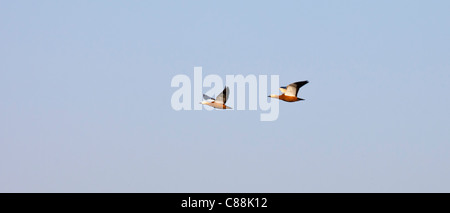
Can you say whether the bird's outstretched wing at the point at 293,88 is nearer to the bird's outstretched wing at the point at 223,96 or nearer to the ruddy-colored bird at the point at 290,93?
the ruddy-colored bird at the point at 290,93

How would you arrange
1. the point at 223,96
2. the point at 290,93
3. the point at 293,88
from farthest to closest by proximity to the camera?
the point at 290,93
the point at 293,88
the point at 223,96

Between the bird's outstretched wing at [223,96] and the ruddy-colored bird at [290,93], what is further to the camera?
the ruddy-colored bird at [290,93]

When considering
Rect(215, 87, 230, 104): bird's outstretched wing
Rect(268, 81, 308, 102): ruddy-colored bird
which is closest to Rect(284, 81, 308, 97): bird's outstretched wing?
Rect(268, 81, 308, 102): ruddy-colored bird

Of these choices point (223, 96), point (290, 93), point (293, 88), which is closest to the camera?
point (223, 96)

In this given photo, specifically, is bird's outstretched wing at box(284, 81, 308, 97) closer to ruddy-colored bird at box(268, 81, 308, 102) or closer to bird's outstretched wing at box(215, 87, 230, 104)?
ruddy-colored bird at box(268, 81, 308, 102)

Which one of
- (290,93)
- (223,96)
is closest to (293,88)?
(290,93)

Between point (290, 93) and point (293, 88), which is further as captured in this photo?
point (290, 93)

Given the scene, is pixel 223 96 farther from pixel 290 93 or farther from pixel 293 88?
pixel 293 88

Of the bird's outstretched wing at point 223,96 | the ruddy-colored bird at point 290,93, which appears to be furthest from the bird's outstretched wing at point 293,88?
the bird's outstretched wing at point 223,96
